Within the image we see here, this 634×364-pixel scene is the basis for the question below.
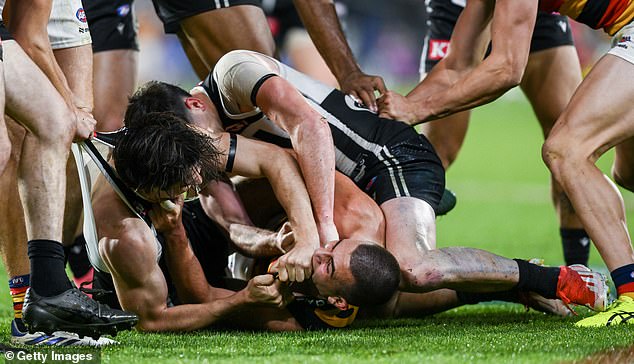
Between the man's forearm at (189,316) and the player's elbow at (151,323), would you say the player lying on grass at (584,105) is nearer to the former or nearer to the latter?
the man's forearm at (189,316)

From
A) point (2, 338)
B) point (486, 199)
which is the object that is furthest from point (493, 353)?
point (486, 199)

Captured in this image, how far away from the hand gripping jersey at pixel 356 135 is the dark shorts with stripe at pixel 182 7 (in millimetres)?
968

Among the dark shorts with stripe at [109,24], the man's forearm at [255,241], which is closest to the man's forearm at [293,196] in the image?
the man's forearm at [255,241]

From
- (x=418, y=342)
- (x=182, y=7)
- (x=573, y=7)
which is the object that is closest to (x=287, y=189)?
(x=418, y=342)

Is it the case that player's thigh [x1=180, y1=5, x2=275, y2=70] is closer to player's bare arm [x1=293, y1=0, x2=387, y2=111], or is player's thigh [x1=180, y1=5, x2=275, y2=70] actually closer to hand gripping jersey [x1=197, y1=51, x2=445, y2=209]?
player's bare arm [x1=293, y1=0, x2=387, y2=111]

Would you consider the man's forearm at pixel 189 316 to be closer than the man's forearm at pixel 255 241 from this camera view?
Yes

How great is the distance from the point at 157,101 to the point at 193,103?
19 centimetres

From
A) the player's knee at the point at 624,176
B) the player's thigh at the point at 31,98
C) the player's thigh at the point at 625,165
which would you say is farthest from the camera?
the player's knee at the point at 624,176

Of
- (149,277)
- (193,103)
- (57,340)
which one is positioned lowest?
(57,340)

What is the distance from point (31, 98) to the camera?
4.00 metres

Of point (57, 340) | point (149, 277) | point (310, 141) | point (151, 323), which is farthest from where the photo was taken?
point (310, 141)

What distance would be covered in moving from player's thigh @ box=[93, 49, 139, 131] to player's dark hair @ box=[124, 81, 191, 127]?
51.6 inches

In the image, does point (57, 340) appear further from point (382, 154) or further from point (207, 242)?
point (382, 154)

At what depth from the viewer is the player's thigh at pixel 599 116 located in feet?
15.6
